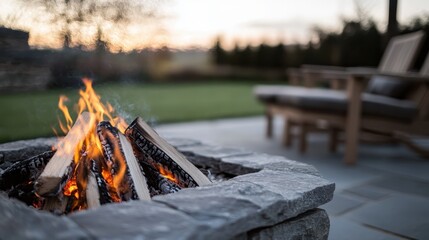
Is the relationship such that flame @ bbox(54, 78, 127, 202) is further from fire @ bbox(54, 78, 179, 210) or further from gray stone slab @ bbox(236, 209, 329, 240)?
gray stone slab @ bbox(236, 209, 329, 240)

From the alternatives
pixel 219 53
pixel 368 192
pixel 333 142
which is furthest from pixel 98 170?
pixel 219 53

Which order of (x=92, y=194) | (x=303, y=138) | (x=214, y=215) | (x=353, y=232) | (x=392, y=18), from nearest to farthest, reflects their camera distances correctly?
(x=214, y=215) → (x=92, y=194) → (x=353, y=232) → (x=303, y=138) → (x=392, y=18)

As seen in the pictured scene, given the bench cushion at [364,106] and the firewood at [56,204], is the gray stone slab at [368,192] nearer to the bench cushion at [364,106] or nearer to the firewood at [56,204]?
the bench cushion at [364,106]

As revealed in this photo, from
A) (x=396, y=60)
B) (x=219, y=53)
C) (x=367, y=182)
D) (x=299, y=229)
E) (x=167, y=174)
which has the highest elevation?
(x=219, y=53)

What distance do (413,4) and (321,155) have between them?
8.34 feet

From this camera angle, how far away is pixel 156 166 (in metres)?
1.42

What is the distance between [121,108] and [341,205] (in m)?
1.14

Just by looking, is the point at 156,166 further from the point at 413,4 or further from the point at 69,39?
the point at 413,4

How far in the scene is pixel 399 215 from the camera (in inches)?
69.1

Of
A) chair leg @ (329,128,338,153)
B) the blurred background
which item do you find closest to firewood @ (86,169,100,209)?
the blurred background

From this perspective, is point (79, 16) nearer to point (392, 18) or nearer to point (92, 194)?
point (92, 194)

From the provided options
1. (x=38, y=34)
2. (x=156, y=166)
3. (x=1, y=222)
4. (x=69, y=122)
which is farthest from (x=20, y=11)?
(x=1, y=222)

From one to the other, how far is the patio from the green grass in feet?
1.57

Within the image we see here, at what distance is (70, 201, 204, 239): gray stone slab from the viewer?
0.84 meters
